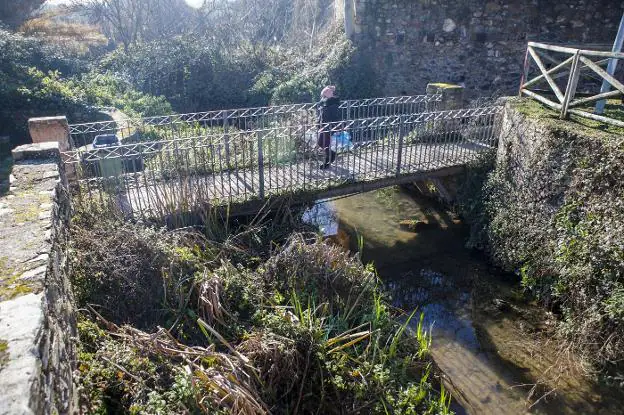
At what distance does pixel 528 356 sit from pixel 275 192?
4.08 meters

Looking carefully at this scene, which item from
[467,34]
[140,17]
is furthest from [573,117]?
[140,17]

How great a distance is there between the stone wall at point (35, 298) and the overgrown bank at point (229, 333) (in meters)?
0.45

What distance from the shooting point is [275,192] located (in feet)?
22.2

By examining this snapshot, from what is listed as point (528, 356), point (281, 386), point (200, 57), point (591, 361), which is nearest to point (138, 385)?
point (281, 386)

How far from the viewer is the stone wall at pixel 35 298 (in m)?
2.13

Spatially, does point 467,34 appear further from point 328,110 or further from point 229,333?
point 229,333

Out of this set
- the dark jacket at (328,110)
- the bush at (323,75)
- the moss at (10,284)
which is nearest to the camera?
the moss at (10,284)

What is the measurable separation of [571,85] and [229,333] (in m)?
5.93

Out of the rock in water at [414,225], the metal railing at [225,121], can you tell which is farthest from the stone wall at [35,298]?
the rock in water at [414,225]

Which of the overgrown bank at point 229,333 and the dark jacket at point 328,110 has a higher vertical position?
the dark jacket at point 328,110

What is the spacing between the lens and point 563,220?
19.7 feet

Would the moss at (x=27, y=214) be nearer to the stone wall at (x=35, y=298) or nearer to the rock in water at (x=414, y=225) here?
the stone wall at (x=35, y=298)

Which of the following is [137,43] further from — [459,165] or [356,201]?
[459,165]

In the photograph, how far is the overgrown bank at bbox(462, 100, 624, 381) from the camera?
5.09m
